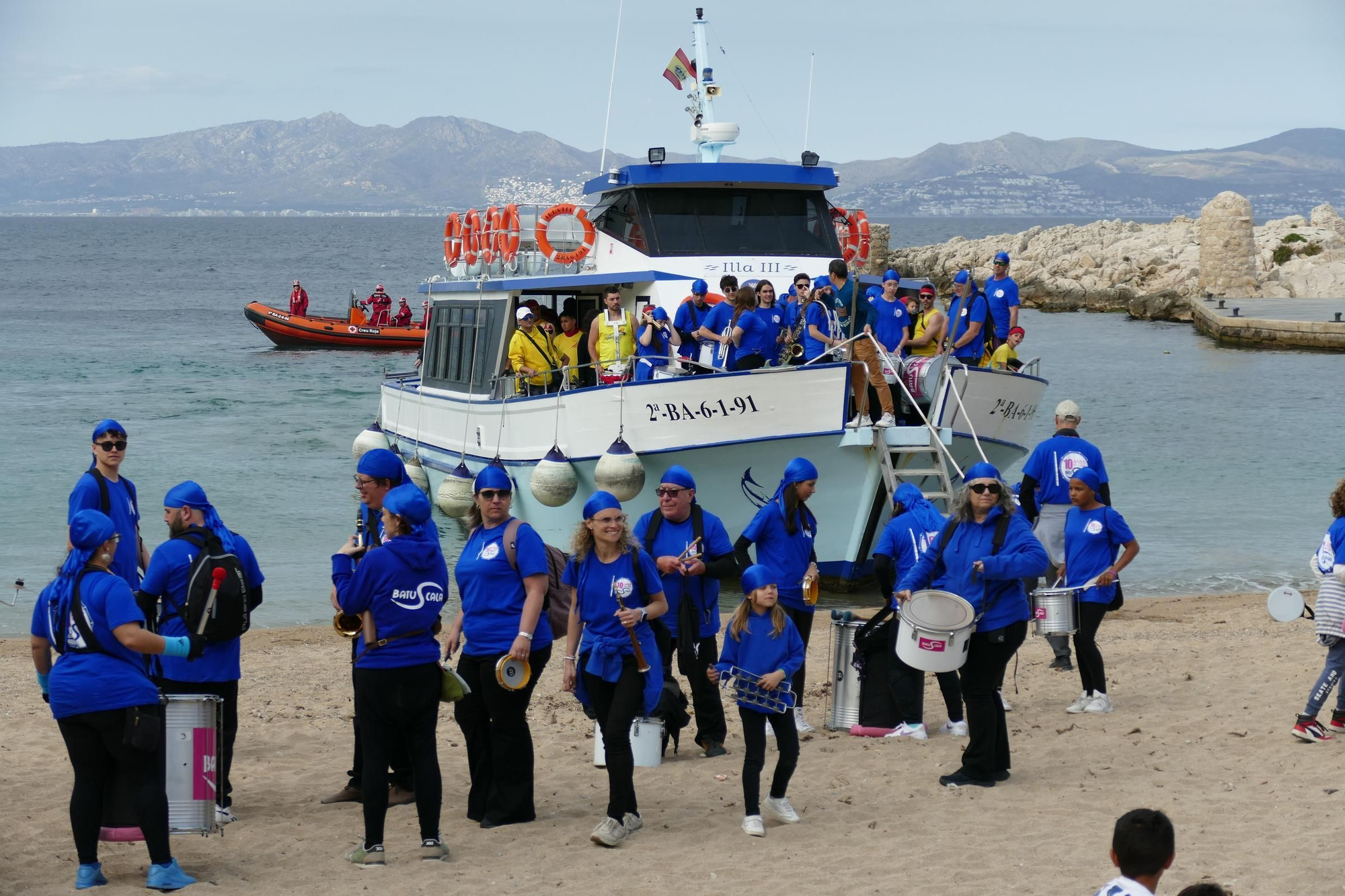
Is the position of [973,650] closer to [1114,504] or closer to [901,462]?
[901,462]

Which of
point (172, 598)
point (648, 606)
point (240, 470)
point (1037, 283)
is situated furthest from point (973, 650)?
point (1037, 283)

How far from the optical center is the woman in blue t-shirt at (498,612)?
21.2ft

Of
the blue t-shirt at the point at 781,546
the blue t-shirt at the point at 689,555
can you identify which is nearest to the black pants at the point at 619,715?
the blue t-shirt at the point at 689,555

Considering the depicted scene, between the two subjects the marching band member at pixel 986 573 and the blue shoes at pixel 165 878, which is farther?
the marching band member at pixel 986 573

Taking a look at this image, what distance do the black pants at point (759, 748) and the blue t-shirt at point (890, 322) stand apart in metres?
7.34

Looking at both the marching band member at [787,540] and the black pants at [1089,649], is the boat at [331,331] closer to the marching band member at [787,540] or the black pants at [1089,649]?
the black pants at [1089,649]

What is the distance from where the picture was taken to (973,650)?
728cm

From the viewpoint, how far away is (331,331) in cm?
4500

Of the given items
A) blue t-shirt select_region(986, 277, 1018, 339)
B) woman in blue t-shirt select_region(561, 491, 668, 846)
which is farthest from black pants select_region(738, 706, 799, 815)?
blue t-shirt select_region(986, 277, 1018, 339)

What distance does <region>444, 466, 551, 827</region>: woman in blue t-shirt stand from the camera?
647 cm

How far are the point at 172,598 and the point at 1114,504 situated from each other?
17067mm

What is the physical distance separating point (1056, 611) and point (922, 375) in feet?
15.3

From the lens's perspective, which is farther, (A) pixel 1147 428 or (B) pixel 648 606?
(A) pixel 1147 428

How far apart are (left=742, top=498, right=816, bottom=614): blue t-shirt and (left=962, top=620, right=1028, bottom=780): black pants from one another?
3.41ft
